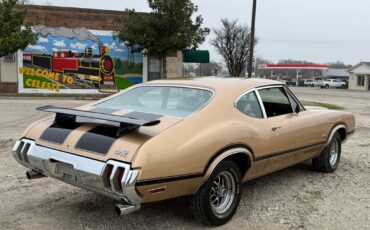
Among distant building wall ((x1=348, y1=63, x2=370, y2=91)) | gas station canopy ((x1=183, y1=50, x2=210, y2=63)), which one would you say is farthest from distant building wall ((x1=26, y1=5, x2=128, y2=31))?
distant building wall ((x1=348, y1=63, x2=370, y2=91))

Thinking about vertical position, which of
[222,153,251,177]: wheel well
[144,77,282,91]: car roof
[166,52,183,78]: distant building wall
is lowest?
[222,153,251,177]: wheel well

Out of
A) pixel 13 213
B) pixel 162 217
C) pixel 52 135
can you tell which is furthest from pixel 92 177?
pixel 13 213

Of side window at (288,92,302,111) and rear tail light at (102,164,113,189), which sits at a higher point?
side window at (288,92,302,111)

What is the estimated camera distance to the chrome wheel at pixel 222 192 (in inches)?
176

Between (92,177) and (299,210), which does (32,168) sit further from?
(299,210)

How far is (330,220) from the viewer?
4.76 metres

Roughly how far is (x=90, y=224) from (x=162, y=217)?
756mm

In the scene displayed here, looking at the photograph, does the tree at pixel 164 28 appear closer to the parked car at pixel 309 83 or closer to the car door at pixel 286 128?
the car door at pixel 286 128

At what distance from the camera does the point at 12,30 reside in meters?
24.8

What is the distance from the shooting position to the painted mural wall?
91.1ft

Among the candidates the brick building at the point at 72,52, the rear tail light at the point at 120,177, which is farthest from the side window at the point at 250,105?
the brick building at the point at 72,52

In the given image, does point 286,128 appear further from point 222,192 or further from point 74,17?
point 74,17

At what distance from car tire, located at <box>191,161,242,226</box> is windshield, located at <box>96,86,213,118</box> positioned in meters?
0.70

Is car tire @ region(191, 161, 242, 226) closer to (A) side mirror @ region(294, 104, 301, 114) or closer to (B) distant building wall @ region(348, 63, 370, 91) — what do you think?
(A) side mirror @ region(294, 104, 301, 114)
